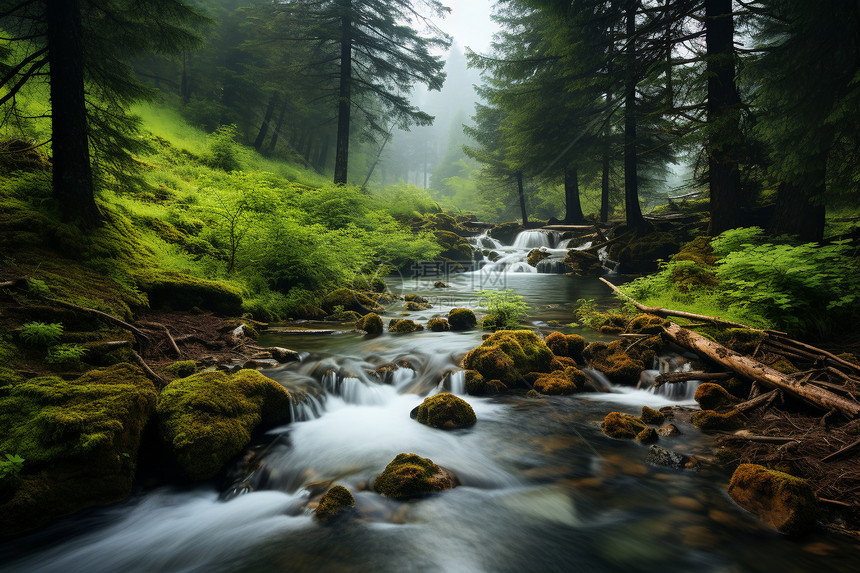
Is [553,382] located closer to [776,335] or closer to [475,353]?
[475,353]

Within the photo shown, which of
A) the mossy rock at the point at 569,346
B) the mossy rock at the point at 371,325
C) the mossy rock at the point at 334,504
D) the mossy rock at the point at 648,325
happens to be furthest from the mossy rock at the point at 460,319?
the mossy rock at the point at 334,504

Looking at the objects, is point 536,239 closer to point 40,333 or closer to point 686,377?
point 686,377

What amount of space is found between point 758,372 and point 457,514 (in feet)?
12.8

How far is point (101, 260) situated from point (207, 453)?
13.9 feet

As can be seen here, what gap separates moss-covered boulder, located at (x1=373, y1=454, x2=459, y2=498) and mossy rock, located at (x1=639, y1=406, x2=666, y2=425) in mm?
2700

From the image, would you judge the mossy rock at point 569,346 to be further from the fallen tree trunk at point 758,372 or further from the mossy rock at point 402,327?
the mossy rock at point 402,327

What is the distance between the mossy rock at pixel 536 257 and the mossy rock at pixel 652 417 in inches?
591

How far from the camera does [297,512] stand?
3143 millimetres

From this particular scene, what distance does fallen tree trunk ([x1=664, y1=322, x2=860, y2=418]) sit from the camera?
10.9 ft

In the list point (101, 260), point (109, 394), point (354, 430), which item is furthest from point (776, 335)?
point (101, 260)

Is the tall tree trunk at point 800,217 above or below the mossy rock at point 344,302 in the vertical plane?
above

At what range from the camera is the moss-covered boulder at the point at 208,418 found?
125 inches

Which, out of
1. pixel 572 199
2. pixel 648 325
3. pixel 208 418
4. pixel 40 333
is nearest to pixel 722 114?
pixel 648 325

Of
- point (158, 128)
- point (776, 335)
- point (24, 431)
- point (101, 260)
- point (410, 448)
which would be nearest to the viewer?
point (24, 431)
